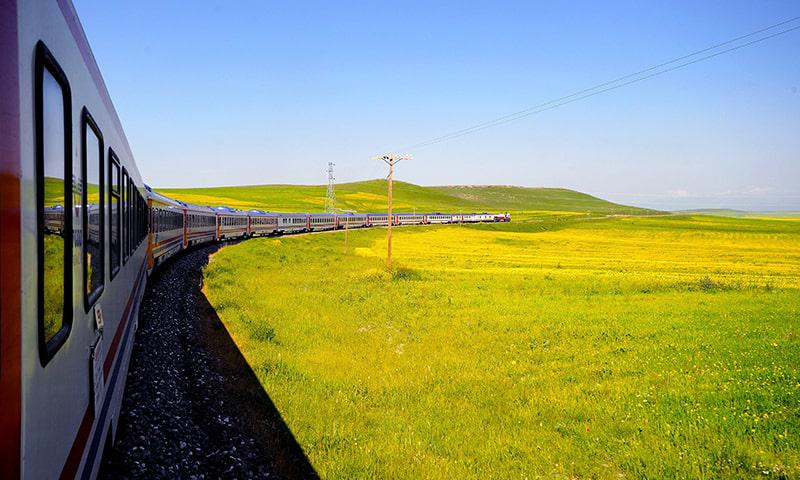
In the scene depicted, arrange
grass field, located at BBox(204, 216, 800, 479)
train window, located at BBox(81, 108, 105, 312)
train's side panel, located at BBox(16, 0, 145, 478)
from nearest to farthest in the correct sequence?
train's side panel, located at BBox(16, 0, 145, 478) → train window, located at BBox(81, 108, 105, 312) → grass field, located at BBox(204, 216, 800, 479)

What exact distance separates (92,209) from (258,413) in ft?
20.8

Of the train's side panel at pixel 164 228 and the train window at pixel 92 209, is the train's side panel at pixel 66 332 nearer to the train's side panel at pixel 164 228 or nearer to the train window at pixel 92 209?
the train window at pixel 92 209

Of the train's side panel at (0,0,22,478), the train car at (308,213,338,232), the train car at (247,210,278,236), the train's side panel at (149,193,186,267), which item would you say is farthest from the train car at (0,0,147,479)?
the train car at (308,213,338,232)

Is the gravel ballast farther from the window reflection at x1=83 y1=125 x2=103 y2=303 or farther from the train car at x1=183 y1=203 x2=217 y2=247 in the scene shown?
the train car at x1=183 y1=203 x2=217 y2=247

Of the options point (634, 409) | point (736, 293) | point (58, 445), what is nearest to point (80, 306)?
point (58, 445)

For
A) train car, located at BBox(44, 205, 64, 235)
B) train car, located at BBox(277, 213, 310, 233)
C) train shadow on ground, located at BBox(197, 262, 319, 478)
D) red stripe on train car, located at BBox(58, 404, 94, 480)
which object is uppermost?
train car, located at BBox(44, 205, 64, 235)

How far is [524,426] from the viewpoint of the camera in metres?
9.97

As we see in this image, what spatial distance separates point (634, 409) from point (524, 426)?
7.56ft

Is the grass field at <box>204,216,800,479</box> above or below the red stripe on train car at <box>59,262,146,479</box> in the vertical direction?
below

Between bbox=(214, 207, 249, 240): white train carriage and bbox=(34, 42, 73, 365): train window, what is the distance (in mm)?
38918

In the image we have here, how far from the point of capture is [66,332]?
3.37 metres

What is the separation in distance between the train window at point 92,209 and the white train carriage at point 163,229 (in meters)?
14.3

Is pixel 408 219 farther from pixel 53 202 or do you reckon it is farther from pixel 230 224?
pixel 53 202

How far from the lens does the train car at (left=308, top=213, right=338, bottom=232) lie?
69500 mm
